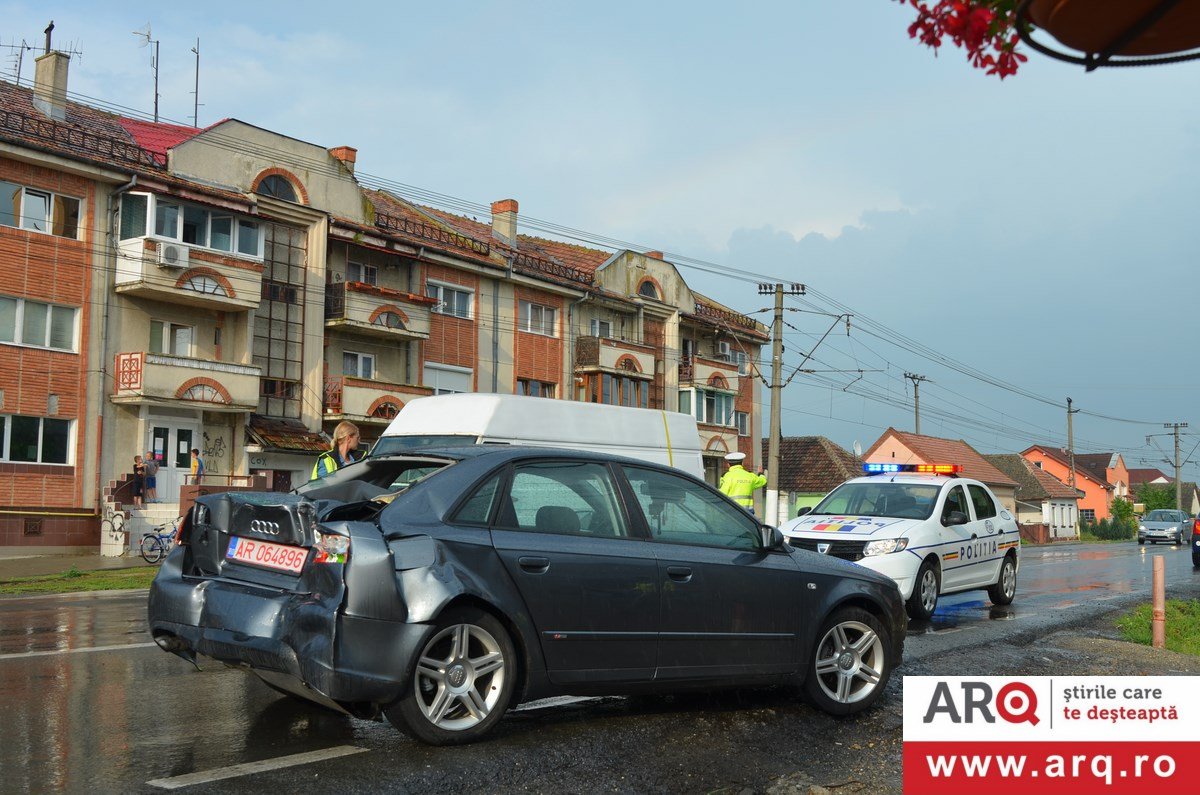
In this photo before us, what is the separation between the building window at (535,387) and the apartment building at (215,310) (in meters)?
0.08

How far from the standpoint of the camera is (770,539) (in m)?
7.14

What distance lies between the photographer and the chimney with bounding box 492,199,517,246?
4816 cm

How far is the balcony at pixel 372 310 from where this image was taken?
119 ft

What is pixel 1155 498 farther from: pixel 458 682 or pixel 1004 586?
pixel 458 682

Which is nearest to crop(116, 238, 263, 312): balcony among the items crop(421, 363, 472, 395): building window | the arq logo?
crop(421, 363, 472, 395): building window

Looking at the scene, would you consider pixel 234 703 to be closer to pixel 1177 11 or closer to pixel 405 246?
pixel 1177 11

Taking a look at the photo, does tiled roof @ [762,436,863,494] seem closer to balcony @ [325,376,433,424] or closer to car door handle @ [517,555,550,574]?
balcony @ [325,376,433,424]

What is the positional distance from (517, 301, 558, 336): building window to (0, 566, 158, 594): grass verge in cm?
2274

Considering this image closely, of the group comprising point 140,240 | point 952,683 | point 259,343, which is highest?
point 140,240

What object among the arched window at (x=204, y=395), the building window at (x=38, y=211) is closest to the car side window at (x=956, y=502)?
the arched window at (x=204, y=395)

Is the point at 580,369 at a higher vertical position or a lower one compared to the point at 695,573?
higher

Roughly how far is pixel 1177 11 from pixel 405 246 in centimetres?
3728

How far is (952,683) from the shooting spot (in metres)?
3.85

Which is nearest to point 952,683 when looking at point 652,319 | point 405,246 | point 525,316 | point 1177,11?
point 1177,11
